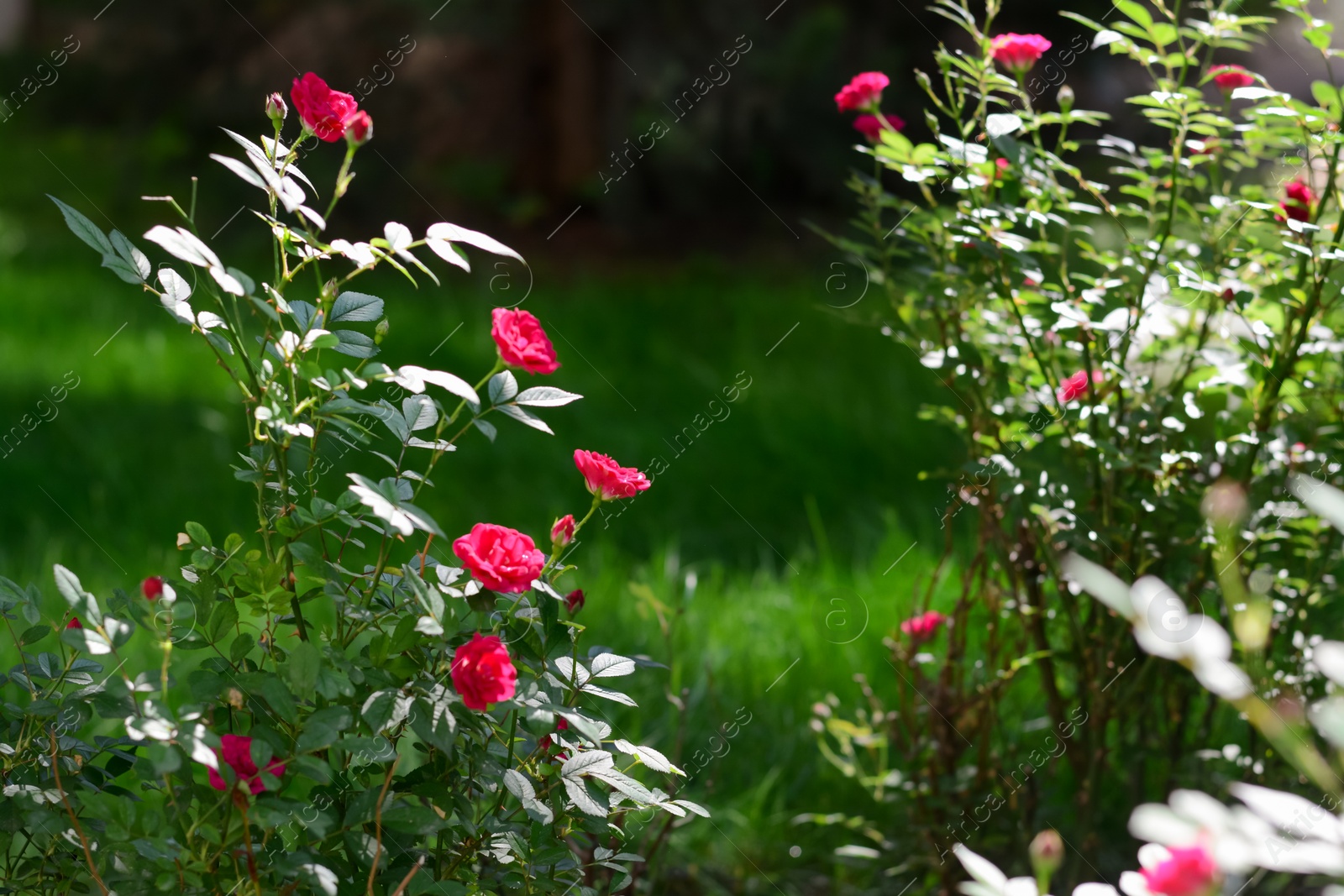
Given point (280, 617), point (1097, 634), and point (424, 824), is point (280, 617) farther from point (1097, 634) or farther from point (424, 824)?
point (1097, 634)

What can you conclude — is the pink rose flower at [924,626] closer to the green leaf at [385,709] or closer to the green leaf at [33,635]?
the green leaf at [385,709]

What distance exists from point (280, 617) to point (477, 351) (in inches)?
145

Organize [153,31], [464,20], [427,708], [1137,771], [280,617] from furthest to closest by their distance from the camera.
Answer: [153,31] < [464,20] < [1137,771] < [280,617] < [427,708]

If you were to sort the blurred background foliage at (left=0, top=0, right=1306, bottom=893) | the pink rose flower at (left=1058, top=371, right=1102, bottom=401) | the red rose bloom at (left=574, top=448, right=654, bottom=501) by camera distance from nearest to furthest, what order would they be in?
the red rose bloom at (left=574, top=448, right=654, bottom=501) → the pink rose flower at (left=1058, top=371, right=1102, bottom=401) → the blurred background foliage at (left=0, top=0, right=1306, bottom=893)

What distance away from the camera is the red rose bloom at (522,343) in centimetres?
115

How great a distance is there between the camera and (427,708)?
43.6 inches

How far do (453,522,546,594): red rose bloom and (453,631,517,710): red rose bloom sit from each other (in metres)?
0.06

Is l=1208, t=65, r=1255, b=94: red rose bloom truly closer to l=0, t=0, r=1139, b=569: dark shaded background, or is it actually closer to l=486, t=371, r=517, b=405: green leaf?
l=486, t=371, r=517, b=405: green leaf

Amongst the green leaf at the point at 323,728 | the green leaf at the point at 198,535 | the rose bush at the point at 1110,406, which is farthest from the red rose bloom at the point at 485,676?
the rose bush at the point at 1110,406

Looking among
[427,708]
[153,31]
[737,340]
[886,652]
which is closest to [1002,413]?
[886,652]

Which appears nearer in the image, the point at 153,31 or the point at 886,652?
the point at 886,652

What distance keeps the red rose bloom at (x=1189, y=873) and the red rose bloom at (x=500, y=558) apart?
0.61 metres

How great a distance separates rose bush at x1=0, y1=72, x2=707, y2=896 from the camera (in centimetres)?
109

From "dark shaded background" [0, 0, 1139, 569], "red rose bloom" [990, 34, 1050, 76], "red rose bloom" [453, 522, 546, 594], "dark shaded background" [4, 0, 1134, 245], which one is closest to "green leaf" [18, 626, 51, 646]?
"red rose bloom" [453, 522, 546, 594]
